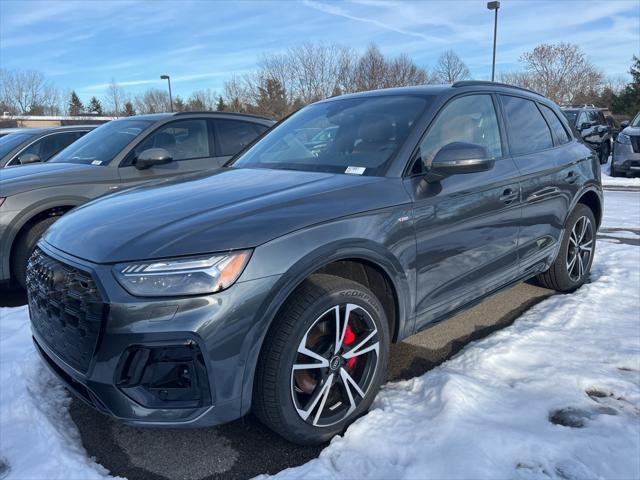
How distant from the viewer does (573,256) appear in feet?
14.6

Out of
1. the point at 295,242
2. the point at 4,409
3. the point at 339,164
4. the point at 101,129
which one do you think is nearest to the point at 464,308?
the point at 339,164

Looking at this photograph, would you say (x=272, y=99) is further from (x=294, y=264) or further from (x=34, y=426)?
(x=294, y=264)

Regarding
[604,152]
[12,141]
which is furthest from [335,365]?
[604,152]

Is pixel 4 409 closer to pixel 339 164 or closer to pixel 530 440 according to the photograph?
pixel 339 164

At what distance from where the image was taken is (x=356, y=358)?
2.59m

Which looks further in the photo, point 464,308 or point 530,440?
point 464,308

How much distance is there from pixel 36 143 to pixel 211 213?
734 cm

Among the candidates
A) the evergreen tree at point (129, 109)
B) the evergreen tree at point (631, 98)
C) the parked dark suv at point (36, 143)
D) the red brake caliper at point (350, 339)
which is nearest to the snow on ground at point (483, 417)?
the red brake caliper at point (350, 339)

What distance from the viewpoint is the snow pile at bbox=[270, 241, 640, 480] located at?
7.13 ft

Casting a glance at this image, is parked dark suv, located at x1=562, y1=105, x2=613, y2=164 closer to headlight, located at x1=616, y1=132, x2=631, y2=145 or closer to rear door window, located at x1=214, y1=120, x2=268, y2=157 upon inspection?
headlight, located at x1=616, y1=132, x2=631, y2=145

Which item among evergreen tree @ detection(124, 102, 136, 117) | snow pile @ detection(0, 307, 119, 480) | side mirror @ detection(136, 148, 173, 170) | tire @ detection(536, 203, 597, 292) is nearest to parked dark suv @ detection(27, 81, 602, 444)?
snow pile @ detection(0, 307, 119, 480)

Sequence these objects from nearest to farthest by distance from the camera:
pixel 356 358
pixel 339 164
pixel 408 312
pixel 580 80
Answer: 1. pixel 356 358
2. pixel 408 312
3. pixel 339 164
4. pixel 580 80

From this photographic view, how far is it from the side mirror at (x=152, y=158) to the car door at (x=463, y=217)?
10.4 feet

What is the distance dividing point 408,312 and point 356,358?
41cm
